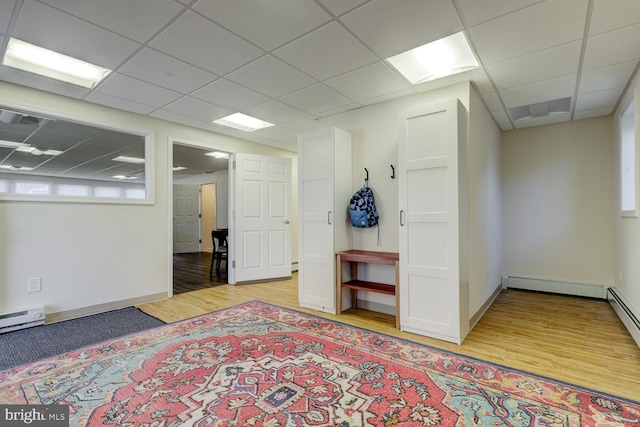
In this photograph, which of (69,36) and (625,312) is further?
(625,312)

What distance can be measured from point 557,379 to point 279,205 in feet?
13.6

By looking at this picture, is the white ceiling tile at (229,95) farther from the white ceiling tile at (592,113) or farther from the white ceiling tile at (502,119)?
the white ceiling tile at (592,113)

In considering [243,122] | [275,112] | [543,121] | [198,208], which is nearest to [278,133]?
[243,122]

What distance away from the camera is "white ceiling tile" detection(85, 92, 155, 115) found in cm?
320

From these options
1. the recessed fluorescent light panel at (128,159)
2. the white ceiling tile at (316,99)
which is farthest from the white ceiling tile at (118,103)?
the white ceiling tile at (316,99)

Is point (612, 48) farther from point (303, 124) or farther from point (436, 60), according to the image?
point (303, 124)

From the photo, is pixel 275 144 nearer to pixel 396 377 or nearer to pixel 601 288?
pixel 396 377

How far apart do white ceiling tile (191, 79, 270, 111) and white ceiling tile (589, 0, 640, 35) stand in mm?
2742

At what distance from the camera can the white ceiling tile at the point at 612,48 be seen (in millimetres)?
2094

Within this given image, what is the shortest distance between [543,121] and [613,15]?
2559 mm

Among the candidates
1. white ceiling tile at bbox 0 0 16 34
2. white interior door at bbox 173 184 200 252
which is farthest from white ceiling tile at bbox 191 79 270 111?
white interior door at bbox 173 184 200 252

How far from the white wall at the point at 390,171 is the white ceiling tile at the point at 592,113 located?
1170mm

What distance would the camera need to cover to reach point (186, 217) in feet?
30.4

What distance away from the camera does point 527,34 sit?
2111mm
